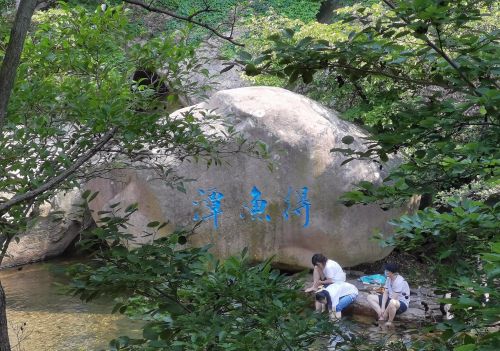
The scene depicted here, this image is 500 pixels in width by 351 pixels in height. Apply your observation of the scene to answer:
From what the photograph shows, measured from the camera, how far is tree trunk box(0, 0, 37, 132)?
2170 mm

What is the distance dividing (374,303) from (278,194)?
218 cm

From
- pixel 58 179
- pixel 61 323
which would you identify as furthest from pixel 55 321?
pixel 58 179

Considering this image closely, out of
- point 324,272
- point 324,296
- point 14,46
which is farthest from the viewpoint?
point 324,272

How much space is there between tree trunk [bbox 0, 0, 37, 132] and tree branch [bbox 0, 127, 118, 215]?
37cm

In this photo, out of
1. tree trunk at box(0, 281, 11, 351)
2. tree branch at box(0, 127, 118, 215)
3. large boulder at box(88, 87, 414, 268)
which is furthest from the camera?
large boulder at box(88, 87, 414, 268)

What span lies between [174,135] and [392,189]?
1.25 metres

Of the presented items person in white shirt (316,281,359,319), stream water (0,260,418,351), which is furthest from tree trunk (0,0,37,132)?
person in white shirt (316,281,359,319)

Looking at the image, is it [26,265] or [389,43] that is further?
[26,265]

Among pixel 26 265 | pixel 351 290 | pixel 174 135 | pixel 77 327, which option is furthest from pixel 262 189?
pixel 174 135

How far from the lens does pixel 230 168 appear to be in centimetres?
959

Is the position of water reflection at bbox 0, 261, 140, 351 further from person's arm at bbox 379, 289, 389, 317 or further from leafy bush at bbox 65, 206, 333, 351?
leafy bush at bbox 65, 206, 333, 351

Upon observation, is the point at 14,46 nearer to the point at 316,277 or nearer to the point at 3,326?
the point at 3,326

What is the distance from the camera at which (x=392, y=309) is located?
7980 millimetres

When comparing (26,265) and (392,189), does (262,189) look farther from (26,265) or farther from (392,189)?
(392,189)
